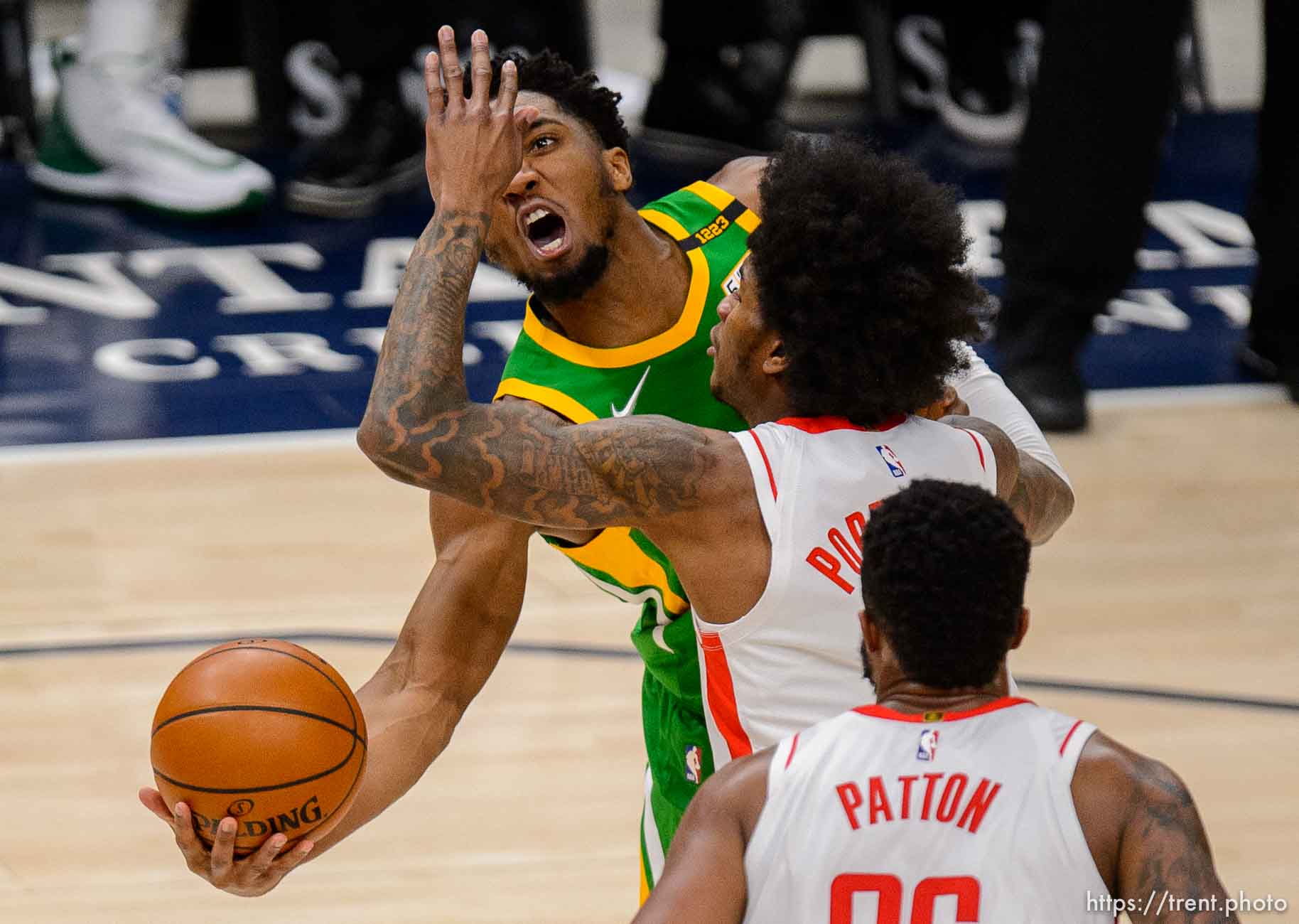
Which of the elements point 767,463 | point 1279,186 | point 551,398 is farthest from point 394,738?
point 1279,186

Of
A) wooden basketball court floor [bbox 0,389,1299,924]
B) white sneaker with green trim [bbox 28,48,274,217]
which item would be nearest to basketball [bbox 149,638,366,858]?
wooden basketball court floor [bbox 0,389,1299,924]

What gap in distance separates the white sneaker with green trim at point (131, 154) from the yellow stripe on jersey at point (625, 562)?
17.9 ft

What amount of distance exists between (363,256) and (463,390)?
554cm

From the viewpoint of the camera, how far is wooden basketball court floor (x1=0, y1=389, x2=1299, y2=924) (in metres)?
4.16

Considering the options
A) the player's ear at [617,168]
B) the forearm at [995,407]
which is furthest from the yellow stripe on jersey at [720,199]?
the forearm at [995,407]

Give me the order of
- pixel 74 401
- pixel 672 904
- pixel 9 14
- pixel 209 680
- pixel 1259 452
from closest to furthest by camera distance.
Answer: pixel 672 904 → pixel 209 680 → pixel 1259 452 → pixel 74 401 → pixel 9 14

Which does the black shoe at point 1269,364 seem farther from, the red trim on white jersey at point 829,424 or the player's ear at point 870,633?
the player's ear at point 870,633

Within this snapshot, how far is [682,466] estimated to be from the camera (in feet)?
8.05

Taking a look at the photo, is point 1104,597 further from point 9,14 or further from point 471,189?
point 9,14

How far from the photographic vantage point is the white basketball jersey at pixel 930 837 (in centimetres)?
198

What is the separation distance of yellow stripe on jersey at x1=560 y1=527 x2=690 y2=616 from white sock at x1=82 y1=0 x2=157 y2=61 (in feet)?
18.7

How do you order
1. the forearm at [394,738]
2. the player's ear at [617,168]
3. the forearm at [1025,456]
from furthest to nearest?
1. the player's ear at [617,168]
2. the forearm at [394,738]
3. the forearm at [1025,456]

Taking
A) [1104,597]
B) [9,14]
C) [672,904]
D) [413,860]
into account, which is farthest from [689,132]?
[672,904]

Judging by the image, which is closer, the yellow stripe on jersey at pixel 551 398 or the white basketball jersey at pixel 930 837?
the white basketball jersey at pixel 930 837
